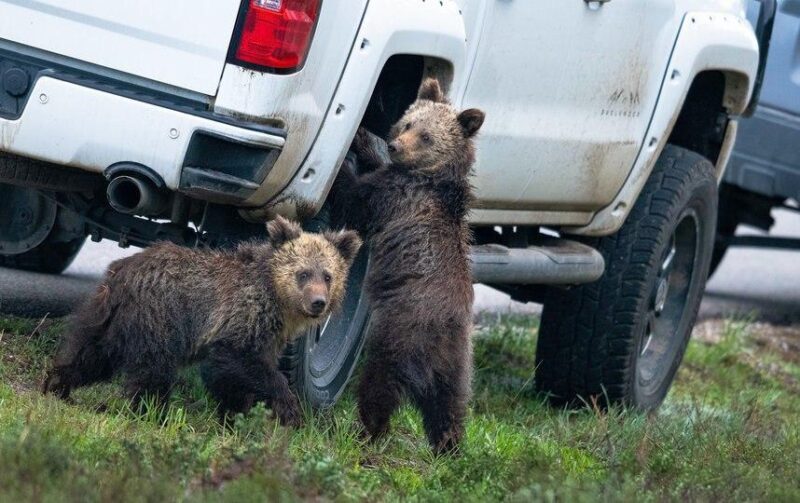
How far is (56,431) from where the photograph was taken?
504 cm

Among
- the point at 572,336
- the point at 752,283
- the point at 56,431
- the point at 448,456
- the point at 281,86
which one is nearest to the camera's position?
the point at 56,431

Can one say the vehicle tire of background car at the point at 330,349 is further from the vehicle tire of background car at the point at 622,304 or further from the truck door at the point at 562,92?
the vehicle tire of background car at the point at 622,304

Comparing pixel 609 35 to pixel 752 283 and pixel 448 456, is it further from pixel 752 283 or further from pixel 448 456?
pixel 752 283

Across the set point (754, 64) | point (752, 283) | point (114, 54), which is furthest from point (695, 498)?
point (752, 283)

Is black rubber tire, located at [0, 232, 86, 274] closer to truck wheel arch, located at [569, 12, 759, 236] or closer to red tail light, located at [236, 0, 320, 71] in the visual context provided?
truck wheel arch, located at [569, 12, 759, 236]

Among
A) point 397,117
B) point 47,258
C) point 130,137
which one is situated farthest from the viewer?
point 47,258

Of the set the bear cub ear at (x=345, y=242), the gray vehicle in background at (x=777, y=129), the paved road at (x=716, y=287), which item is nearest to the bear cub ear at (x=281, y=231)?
the bear cub ear at (x=345, y=242)

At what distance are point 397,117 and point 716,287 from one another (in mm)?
7835

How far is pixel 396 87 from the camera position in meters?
6.92

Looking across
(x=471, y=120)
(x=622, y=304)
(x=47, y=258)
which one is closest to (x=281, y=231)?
(x=471, y=120)

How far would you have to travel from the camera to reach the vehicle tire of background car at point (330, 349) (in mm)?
6277

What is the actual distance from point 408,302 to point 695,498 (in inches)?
58.2

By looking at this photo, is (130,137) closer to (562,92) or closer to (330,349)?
(330,349)

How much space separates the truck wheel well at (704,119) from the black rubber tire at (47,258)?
11.3 feet
